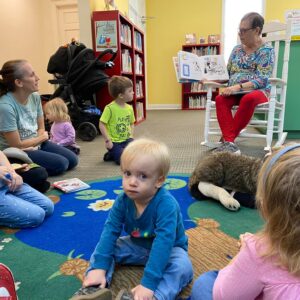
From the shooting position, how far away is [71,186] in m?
1.64

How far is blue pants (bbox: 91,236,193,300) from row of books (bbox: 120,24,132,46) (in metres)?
2.95

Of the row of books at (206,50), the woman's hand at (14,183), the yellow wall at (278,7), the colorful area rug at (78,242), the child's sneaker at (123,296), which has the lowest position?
the colorful area rug at (78,242)

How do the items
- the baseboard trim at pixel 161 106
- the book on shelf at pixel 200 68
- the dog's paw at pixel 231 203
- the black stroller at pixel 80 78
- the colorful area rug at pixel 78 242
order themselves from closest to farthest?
the colorful area rug at pixel 78 242 → the dog's paw at pixel 231 203 → the book on shelf at pixel 200 68 → the black stroller at pixel 80 78 → the baseboard trim at pixel 161 106

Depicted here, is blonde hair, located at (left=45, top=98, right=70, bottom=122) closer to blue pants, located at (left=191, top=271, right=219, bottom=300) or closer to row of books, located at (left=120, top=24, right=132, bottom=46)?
row of books, located at (left=120, top=24, right=132, bottom=46)

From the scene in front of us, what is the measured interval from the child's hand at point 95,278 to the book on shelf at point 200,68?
1.85 metres

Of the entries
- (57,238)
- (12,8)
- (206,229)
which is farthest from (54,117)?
(12,8)

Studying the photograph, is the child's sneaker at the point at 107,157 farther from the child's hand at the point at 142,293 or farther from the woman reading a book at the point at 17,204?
the child's hand at the point at 142,293

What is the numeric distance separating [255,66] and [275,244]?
200 centimetres

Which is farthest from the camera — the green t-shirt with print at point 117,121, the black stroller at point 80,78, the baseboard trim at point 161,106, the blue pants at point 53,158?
the baseboard trim at point 161,106

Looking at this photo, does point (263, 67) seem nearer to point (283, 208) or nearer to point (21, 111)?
point (21, 111)

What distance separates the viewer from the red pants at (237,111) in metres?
2.11

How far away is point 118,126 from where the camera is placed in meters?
2.27

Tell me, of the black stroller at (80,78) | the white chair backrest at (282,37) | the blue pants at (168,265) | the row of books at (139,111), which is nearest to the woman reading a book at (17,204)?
the blue pants at (168,265)

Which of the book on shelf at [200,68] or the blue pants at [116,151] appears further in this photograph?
the book on shelf at [200,68]
